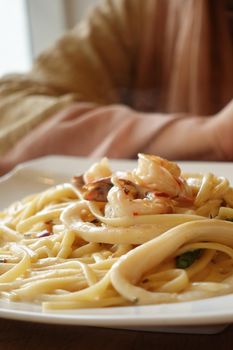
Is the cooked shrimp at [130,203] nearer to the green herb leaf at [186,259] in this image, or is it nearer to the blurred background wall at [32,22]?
the green herb leaf at [186,259]

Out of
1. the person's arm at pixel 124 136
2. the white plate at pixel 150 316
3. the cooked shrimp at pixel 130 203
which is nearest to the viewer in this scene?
the white plate at pixel 150 316

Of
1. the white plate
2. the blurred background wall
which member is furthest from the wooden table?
the blurred background wall

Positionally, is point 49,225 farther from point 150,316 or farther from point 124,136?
point 124,136

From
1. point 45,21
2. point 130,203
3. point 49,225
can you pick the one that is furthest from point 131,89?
point 130,203

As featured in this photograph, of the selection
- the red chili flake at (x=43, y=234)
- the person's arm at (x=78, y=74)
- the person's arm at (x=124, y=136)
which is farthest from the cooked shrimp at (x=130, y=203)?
the person's arm at (x=78, y=74)

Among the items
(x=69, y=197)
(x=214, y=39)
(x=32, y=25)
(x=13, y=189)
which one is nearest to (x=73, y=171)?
(x=13, y=189)

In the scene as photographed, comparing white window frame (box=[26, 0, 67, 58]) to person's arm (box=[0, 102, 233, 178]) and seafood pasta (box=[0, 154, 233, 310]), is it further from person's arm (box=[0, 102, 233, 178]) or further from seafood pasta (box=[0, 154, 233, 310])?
seafood pasta (box=[0, 154, 233, 310])

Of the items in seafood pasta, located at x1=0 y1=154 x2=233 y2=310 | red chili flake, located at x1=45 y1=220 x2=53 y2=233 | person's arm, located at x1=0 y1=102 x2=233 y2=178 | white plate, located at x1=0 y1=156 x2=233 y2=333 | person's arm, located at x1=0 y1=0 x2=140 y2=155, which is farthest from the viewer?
person's arm, located at x1=0 y1=0 x2=140 y2=155

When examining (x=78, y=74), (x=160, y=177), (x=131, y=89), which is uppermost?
(x=160, y=177)

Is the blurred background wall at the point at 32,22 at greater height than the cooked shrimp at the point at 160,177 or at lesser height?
lesser
